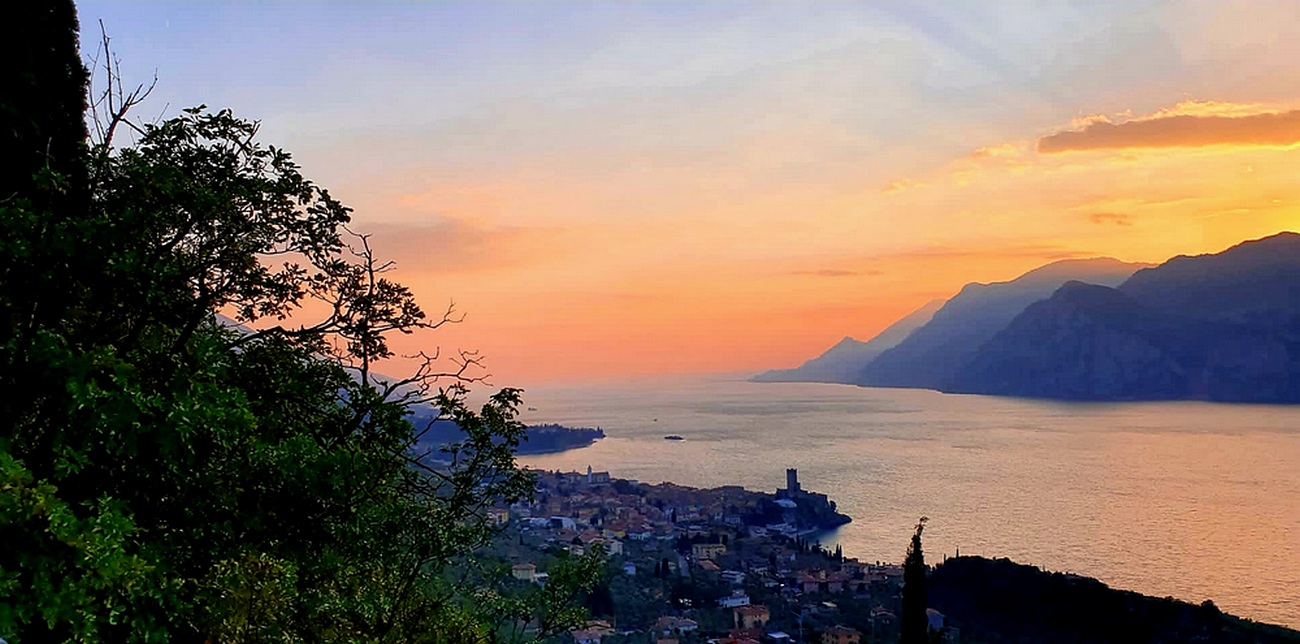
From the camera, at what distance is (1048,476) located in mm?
50312

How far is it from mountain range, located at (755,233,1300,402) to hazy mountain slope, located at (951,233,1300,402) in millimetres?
146

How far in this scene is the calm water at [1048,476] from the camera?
31516mm

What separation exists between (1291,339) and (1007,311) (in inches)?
3344

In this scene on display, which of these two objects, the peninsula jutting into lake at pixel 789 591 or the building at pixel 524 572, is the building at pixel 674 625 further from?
the building at pixel 524 572

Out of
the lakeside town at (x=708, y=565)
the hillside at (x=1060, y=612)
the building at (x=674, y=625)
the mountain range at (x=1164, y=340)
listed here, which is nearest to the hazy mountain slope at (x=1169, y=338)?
the mountain range at (x=1164, y=340)

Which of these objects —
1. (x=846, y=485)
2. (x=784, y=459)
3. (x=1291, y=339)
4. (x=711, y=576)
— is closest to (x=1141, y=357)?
(x=1291, y=339)

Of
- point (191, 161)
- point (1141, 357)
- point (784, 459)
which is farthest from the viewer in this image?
point (1141, 357)

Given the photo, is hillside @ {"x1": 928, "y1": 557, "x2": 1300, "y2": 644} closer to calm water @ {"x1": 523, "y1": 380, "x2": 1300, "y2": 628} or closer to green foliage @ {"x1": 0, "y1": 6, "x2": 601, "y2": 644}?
calm water @ {"x1": 523, "y1": 380, "x2": 1300, "y2": 628}

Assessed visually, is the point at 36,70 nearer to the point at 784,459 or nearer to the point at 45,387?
the point at 45,387

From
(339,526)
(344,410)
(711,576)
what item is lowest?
(711,576)

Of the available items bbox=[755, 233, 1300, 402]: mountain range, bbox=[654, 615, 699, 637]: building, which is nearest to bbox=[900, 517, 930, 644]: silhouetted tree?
bbox=[654, 615, 699, 637]: building

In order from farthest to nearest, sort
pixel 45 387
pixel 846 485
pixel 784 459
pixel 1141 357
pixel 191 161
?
pixel 1141 357 → pixel 784 459 → pixel 846 485 → pixel 191 161 → pixel 45 387

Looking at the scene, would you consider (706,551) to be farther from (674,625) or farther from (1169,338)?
(1169,338)

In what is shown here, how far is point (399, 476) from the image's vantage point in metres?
5.29
